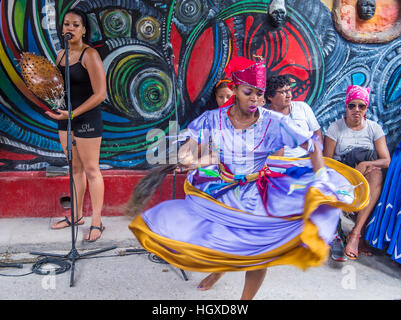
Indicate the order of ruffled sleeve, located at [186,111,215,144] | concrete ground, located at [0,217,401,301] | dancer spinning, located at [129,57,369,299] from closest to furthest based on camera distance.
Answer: dancer spinning, located at [129,57,369,299]
ruffled sleeve, located at [186,111,215,144]
concrete ground, located at [0,217,401,301]

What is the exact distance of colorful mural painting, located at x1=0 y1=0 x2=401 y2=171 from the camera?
5.00m

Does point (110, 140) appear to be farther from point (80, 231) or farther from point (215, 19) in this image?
point (215, 19)

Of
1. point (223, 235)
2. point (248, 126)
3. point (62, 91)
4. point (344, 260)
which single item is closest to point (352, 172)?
point (248, 126)

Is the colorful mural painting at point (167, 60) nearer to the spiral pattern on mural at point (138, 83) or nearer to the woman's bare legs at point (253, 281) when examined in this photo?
the spiral pattern on mural at point (138, 83)

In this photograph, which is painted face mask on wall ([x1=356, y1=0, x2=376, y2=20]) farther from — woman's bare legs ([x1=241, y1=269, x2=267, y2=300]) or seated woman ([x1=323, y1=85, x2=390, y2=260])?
woman's bare legs ([x1=241, y1=269, x2=267, y2=300])

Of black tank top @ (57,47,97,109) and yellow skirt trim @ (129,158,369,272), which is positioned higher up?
black tank top @ (57,47,97,109)

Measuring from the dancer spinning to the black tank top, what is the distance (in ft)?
5.68

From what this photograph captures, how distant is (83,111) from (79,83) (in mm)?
297

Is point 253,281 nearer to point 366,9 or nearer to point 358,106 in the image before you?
point 358,106

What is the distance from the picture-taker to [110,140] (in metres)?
5.34

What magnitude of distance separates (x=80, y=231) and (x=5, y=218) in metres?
0.97

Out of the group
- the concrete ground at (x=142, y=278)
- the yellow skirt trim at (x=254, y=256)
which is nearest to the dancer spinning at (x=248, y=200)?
the yellow skirt trim at (x=254, y=256)

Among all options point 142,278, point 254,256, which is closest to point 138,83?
point 142,278

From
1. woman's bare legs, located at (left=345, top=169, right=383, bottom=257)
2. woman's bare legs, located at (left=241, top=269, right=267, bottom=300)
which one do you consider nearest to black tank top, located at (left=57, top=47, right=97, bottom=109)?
woman's bare legs, located at (left=241, top=269, right=267, bottom=300)
